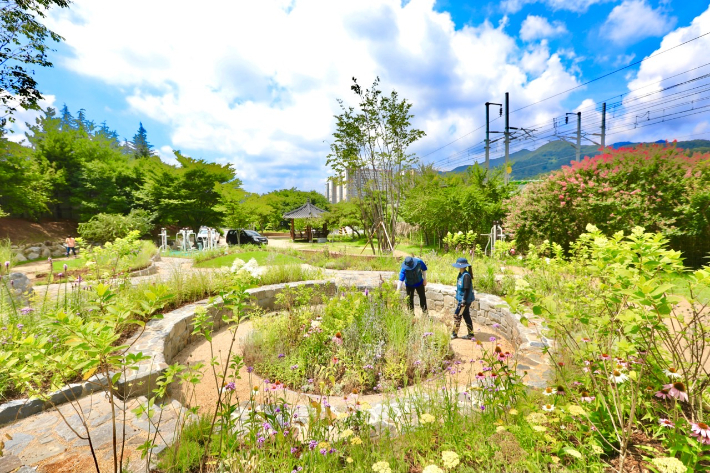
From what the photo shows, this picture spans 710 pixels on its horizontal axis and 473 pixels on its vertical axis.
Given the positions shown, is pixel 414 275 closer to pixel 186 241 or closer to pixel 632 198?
pixel 632 198

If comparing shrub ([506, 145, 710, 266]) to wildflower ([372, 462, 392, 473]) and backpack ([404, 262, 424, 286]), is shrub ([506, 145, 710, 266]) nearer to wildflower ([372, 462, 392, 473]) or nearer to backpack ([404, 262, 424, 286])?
backpack ([404, 262, 424, 286])

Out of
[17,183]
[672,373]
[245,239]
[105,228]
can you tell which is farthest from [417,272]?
[17,183]

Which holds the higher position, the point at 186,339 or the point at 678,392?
the point at 678,392

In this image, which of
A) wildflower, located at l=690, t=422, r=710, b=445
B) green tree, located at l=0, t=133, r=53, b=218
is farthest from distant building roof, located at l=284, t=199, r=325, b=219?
wildflower, located at l=690, t=422, r=710, b=445

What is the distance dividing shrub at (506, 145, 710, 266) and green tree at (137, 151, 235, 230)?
66.1ft

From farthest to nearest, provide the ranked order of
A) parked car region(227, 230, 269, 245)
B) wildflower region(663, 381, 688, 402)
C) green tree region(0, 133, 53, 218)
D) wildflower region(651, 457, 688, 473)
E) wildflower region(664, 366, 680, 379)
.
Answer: parked car region(227, 230, 269, 245) → green tree region(0, 133, 53, 218) → wildflower region(664, 366, 680, 379) → wildflower region(663, 381, 688, 402) → wildflower region(651, 457, 688, 473)

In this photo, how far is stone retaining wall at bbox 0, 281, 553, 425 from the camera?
2785 mm

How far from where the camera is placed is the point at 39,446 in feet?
7.55

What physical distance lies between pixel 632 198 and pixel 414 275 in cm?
751

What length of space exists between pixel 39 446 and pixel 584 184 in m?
12.4

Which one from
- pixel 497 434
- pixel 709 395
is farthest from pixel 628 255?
pixel 497 434

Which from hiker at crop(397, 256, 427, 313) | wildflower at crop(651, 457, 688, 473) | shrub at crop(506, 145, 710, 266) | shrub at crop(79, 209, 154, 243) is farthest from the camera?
shrub at crop(79, 209, 154, 243)

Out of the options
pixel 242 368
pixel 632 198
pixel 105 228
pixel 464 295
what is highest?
pixel 632 198

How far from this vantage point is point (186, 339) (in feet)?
16.3
